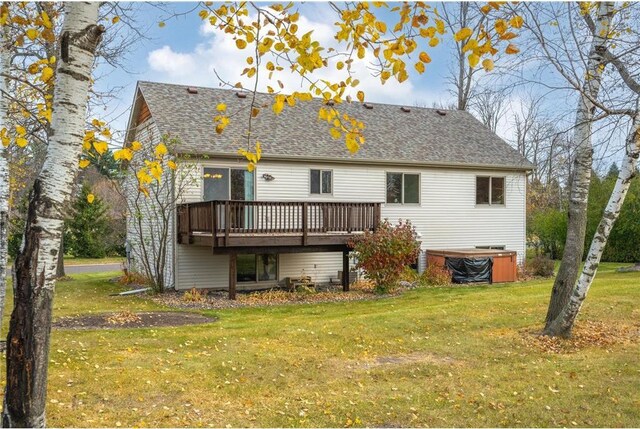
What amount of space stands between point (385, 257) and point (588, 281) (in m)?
7.28

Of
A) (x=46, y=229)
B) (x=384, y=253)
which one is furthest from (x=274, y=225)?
(x=46, y=229)

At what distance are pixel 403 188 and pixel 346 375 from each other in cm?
1279

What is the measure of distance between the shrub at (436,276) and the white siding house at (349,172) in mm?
1278

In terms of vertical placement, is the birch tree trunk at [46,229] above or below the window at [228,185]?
below

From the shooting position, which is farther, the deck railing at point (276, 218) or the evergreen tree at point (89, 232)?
the evergreen tree at point (89, 232)

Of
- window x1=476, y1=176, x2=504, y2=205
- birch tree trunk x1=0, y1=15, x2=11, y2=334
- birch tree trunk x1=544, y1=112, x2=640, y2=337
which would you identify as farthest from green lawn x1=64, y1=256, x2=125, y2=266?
birch tree trunk x1=544, y1=112, x2=640, y2=337

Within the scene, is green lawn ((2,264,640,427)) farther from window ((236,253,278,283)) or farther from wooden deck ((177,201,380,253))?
window ((236,253,278,283))

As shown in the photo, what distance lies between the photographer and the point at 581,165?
26.1 ft

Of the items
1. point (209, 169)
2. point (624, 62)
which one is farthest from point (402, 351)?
point (209, 169)

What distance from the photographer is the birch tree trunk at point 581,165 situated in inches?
294

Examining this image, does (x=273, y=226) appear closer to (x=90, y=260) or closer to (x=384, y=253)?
(x=384, y=253)

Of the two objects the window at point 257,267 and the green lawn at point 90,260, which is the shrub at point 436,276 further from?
the green lawn at point 90,260

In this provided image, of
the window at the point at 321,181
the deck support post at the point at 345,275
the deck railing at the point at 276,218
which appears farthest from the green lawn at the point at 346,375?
the window at the point at 321,181

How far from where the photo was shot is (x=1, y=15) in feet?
12.9
